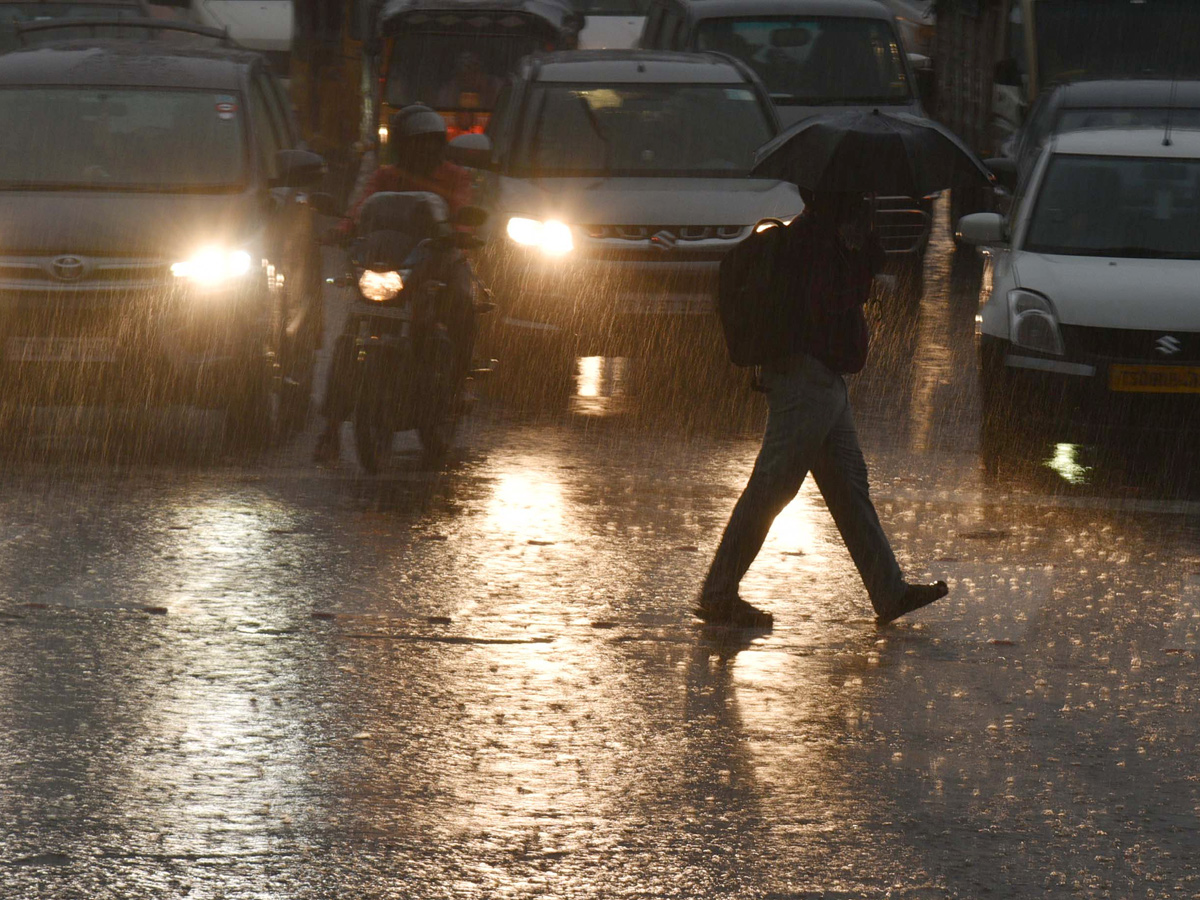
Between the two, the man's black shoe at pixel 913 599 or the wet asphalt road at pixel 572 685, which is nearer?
the wet asphalt road at pixel 572 685

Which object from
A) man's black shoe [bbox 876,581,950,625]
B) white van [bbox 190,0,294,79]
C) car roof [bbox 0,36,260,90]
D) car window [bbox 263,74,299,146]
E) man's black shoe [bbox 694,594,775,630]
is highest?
car roof [bbox 0,36,260,90]

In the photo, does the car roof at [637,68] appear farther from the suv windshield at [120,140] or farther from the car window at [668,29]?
the car window at [668,29]

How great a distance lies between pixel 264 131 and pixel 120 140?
0.80 metres

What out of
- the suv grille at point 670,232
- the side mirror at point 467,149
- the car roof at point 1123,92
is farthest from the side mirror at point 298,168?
the car roof at point 1123,92

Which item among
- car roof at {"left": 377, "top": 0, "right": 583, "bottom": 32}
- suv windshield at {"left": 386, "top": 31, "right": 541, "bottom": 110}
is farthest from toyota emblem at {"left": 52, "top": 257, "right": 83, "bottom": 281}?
car roof at {"left": 377, "top": 0, "right": 583, "bottom": 32}

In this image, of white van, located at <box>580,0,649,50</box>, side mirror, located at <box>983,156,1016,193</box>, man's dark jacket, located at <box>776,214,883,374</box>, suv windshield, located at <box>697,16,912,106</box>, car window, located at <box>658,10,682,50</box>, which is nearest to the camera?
man's dark jacket, located at <box>776,214,883,374</box>

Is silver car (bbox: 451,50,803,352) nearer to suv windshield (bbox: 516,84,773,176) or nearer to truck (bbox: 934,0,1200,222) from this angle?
suv windshield (bbox: 516,84,773,176)

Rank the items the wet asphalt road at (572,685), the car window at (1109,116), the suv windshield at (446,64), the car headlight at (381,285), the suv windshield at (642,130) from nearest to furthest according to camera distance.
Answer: the wet asphalt road at (572,685) < the car headlight at (381,285) < the suv windshield at (642,130) < the car window at (1109,116) < the suv windshield at (446,64)

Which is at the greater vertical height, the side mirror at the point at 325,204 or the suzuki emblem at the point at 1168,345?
the side mirror at the point at 325,204

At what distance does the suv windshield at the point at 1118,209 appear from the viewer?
11414 mm

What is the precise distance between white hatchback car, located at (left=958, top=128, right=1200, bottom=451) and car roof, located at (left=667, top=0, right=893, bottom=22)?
642 centimetres

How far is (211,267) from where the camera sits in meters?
10.7

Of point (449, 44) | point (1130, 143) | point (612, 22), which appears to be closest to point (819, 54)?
point (1130, 143)

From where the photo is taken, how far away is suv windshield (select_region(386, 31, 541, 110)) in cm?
2505
